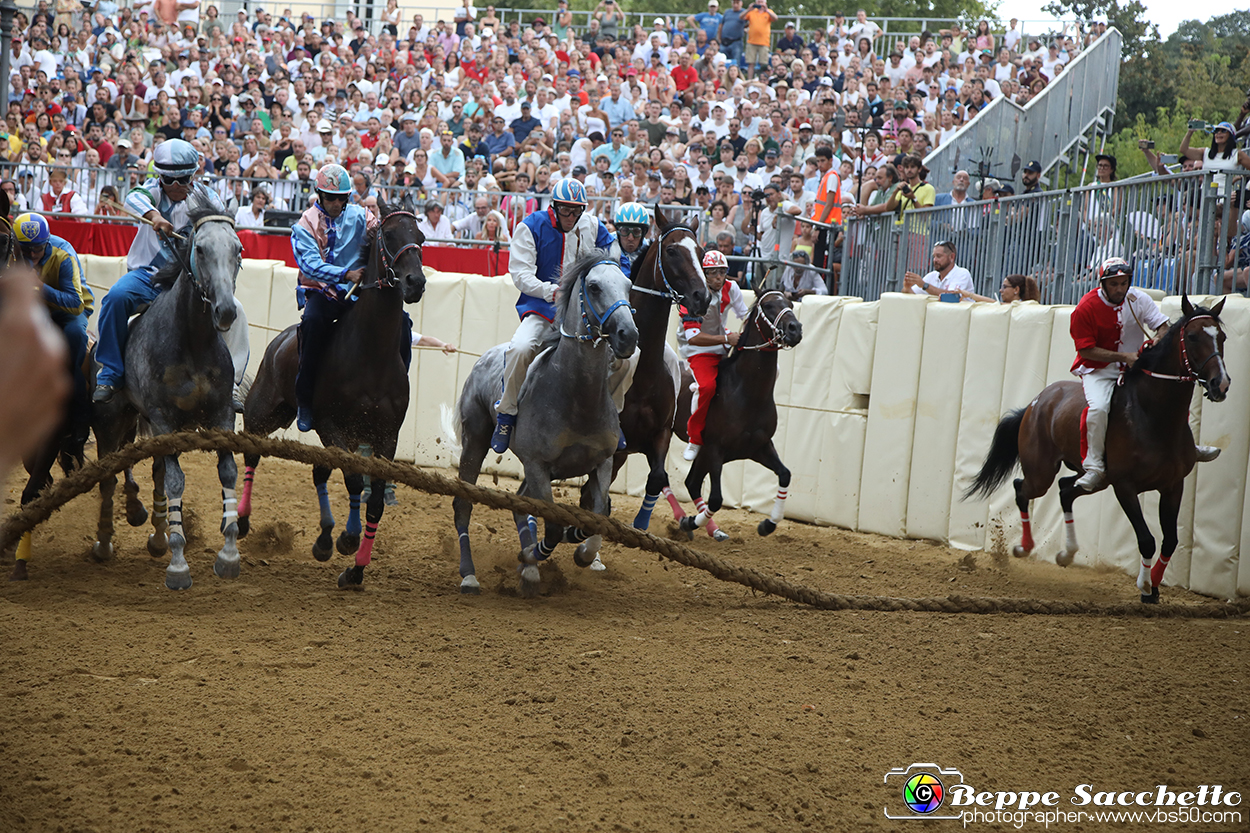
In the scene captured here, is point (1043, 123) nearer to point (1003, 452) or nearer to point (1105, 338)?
point (1003, 452)

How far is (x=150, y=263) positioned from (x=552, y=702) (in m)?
5.10

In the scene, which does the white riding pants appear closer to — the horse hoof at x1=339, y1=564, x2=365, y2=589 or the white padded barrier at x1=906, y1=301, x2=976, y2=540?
the white padded barrier at x1=906, y1=301, x2=976, y2=540

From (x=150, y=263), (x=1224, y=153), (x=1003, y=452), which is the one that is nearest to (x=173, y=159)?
(x=150, y=263)

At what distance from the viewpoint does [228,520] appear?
25.5 ft

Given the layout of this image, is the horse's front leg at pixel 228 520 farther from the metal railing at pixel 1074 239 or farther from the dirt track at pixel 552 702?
the metal railing at pixel 1074 239

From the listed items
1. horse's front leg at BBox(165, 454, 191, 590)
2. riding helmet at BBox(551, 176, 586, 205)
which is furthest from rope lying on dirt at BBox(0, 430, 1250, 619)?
riding helmet at BBox(551, 176, 586, 205)

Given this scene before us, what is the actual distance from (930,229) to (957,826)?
9604 mm

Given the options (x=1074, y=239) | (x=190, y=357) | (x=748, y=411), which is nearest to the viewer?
(x=190, y=357)

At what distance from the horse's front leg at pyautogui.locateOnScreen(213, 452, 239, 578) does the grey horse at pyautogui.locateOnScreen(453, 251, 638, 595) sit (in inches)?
61.9

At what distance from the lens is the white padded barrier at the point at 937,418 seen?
A: 35.4ft

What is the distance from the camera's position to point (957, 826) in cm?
422

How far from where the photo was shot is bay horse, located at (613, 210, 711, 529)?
817 centimetres

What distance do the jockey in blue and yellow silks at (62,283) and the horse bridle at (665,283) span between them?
12.8ft

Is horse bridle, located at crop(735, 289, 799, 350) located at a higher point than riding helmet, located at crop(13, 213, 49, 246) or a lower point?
lower
